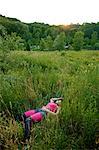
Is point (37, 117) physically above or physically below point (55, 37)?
above

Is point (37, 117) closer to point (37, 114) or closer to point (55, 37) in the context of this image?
point (37, 114)

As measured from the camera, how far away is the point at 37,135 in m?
3.84

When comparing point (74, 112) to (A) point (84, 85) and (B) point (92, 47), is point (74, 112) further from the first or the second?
(B) point (92, 47)

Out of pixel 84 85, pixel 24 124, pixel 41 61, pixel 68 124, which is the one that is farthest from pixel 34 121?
pixel 41 61

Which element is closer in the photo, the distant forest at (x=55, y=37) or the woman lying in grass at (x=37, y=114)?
the woman lying in grass at (x=37, y=114)

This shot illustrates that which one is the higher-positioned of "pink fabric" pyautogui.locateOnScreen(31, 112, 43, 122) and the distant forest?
"pink fabric" pyautogui.locateOnScreen(31, 112, 43, 122)

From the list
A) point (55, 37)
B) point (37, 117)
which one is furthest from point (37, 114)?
point (55, 37)

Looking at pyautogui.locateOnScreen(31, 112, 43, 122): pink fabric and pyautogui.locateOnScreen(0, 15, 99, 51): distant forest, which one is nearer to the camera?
pyautogui.locateOnScreen(31, 112, 43, 122): pink fabric

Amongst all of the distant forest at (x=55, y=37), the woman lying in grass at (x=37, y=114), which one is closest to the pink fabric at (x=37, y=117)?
the woman lying in grass at (x=37, y=114)

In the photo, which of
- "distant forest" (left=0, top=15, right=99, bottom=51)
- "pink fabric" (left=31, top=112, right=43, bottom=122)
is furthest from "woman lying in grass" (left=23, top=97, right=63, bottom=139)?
"distant forest" (left=0, top=15, right=99, bottom=51)

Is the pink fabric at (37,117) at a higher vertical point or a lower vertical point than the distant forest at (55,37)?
higher

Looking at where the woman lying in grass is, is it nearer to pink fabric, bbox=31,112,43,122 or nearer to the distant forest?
pink fabric, bbox=31,112,43,122

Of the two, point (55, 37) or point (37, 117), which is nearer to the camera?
point (37, 117)

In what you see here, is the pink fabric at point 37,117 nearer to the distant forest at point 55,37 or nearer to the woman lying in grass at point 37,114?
the woman lying in grass at point 37,114
